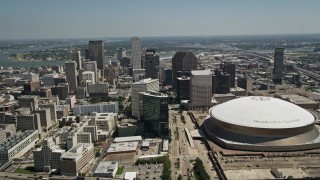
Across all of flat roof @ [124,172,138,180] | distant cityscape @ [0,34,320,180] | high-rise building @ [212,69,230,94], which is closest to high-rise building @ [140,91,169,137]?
distant cityscape @ [0,34,320,180]

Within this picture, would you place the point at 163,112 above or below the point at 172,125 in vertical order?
above

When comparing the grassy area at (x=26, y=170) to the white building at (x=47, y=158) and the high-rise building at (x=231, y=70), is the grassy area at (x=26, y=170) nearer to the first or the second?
the white building at (x=47, y=158)

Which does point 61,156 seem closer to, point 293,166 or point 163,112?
point 163,112

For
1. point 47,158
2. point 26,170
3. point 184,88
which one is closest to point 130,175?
point 47,158

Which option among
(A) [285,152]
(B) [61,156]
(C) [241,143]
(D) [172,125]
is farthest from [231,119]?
(B) [61,156]

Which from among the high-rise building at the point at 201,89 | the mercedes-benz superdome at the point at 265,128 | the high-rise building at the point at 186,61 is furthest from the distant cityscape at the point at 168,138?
the high-rise building at the point at 186,61

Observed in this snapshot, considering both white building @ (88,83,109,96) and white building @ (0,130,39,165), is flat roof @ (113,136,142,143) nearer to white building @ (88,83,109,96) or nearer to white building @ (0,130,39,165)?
white building @ (0,130,39,165)
